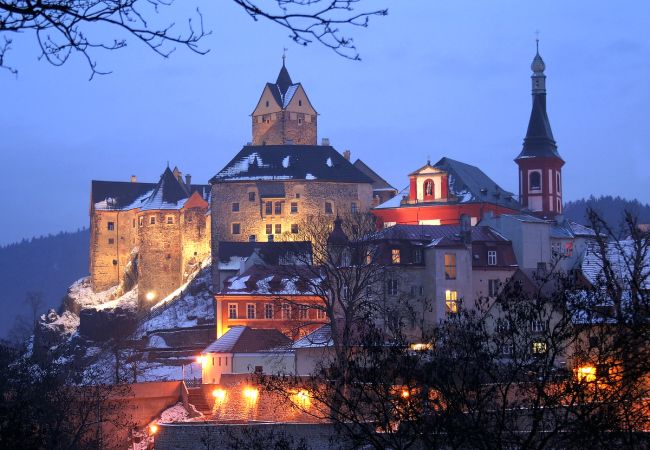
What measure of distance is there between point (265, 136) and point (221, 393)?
48.4 metres

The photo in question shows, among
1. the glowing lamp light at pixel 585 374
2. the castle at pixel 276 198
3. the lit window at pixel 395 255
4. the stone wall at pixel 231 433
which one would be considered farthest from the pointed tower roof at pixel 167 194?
the glowing lamp light at pixel 585 374

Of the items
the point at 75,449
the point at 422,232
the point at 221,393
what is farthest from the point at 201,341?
the point at 75,449

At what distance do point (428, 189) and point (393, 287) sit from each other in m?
19.4

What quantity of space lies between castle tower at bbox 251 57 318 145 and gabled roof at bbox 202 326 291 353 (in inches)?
1491

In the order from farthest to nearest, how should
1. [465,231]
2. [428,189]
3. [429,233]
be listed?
[428,189]
[429,233]
[465,231]

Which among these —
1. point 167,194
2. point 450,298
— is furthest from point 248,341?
point 167,194

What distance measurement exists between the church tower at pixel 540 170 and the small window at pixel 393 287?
2510 centimetres

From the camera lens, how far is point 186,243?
88.8 meters

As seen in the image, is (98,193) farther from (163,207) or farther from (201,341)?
(201,341)

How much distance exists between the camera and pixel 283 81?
9812 centimetres

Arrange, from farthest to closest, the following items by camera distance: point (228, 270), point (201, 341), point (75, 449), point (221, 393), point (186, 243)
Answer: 1. point (186, 243)
2. point (228, 270)
3. point (201, 341)
4. point (221, 393)
5. point (75, 449)

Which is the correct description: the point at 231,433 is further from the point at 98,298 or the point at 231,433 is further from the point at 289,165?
the point at 98,298

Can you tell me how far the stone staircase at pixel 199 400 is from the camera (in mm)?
51125

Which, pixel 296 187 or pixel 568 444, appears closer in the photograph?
pixel 568 444
